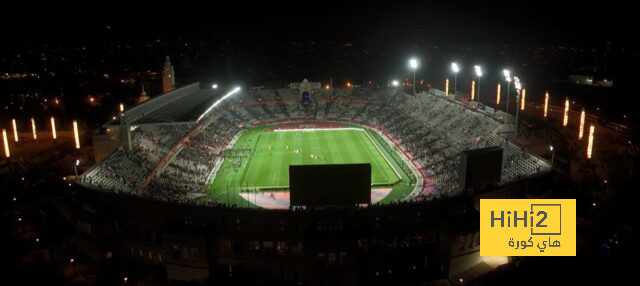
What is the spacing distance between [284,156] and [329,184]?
21857 millimetres

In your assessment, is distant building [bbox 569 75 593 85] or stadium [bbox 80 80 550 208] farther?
distant building [bbox 569 75 593 85]

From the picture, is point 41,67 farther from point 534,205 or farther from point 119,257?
point 534,205

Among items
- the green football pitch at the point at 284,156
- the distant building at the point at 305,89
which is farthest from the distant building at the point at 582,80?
the distant building at the point at 305,89

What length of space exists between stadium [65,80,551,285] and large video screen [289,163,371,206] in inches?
5.2

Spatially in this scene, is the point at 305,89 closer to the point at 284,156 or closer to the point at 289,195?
the point at 284,156

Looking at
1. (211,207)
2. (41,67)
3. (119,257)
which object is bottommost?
(119,257)

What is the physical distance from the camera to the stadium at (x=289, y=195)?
23844 mm

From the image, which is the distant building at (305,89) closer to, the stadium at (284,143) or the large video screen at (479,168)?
the stadium at (284,143)

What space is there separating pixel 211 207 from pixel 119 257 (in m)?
6.98

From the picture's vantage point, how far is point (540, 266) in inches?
850

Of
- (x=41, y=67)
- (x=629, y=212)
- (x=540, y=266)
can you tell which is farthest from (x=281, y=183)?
(x=41, y=67)

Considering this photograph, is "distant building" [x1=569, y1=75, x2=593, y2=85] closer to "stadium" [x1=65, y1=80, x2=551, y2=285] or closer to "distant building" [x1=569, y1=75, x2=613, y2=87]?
"distant building" [x1=569, y1=75, x2=613, y2=87]

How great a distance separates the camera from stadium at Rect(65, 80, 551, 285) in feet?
78.2

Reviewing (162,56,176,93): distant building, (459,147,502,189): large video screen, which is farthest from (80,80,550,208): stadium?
(162,56,176,93): distant building
